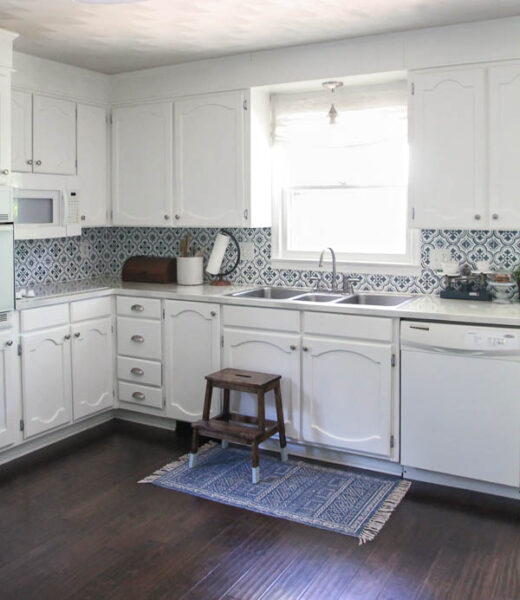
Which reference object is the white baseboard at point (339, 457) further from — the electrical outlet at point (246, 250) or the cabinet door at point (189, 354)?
the electrical outlet at point (246, 250)

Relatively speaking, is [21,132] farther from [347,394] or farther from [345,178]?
[347,394]

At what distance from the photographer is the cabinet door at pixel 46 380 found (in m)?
3.80

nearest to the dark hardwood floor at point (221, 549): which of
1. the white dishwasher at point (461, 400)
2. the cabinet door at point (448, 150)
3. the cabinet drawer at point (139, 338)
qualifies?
the white dishwasher at point (461, 400)


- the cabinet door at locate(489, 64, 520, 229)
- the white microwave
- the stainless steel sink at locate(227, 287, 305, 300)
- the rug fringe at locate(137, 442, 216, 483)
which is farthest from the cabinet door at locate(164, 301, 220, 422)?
the cabinet door at locate(489, 64, 520, 229)

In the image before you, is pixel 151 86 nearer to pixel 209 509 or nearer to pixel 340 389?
pixel 340 389

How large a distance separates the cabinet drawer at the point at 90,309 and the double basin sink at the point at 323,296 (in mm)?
872

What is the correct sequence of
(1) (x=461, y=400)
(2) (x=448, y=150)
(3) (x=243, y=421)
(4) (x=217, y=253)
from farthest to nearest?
(4) (x=217, y=253) < (3) (x=243, y=421) < (2) (x=448, y=150) < (1) (x=461, y=400)

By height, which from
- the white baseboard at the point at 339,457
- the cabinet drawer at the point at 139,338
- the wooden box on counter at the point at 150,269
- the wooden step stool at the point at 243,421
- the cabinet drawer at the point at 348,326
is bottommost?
the white baseboard at the point at 339,457

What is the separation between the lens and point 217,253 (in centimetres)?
445

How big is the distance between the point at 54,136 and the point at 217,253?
1257 millimetres

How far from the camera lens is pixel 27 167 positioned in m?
4.09

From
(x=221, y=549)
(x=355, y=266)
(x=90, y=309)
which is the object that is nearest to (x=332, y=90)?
(x=355, y=266)

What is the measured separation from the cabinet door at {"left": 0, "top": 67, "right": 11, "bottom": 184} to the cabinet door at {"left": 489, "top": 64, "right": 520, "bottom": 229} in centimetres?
249

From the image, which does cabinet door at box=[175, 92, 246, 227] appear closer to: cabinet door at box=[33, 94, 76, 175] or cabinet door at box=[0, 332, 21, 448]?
cabinet door at box=[33, 94, 76, 175]
